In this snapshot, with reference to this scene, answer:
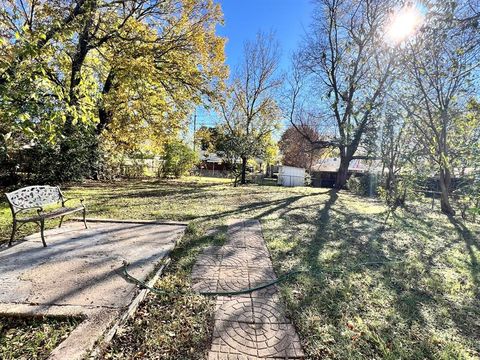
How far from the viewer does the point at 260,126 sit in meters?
19.8

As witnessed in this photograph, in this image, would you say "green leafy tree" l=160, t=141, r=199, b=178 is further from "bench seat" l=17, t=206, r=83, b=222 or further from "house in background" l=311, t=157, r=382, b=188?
"bench seat" l=17, t=206, r=83, b=222

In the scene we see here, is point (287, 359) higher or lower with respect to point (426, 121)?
lower

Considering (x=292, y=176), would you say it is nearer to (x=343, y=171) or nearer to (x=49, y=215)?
(x=343, y=171)

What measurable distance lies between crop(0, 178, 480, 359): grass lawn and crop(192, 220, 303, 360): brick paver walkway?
0.11m

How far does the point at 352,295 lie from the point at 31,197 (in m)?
5.09

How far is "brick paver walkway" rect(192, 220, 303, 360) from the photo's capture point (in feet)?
6.40

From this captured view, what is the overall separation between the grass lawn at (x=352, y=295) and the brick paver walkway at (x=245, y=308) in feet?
0.36

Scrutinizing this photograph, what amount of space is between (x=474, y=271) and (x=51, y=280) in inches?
223

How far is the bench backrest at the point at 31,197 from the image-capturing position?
388 centimetres

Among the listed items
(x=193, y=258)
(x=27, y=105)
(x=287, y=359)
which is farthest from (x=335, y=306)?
(x=27, y=105)

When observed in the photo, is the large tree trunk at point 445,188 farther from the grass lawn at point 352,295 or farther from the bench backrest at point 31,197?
the bench backrest at point 31,197

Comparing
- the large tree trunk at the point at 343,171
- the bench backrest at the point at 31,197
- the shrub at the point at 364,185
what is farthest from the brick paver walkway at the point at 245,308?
the large tree trunk at the point at 343,171

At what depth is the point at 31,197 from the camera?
4.32m

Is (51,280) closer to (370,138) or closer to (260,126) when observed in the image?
(370,138)
